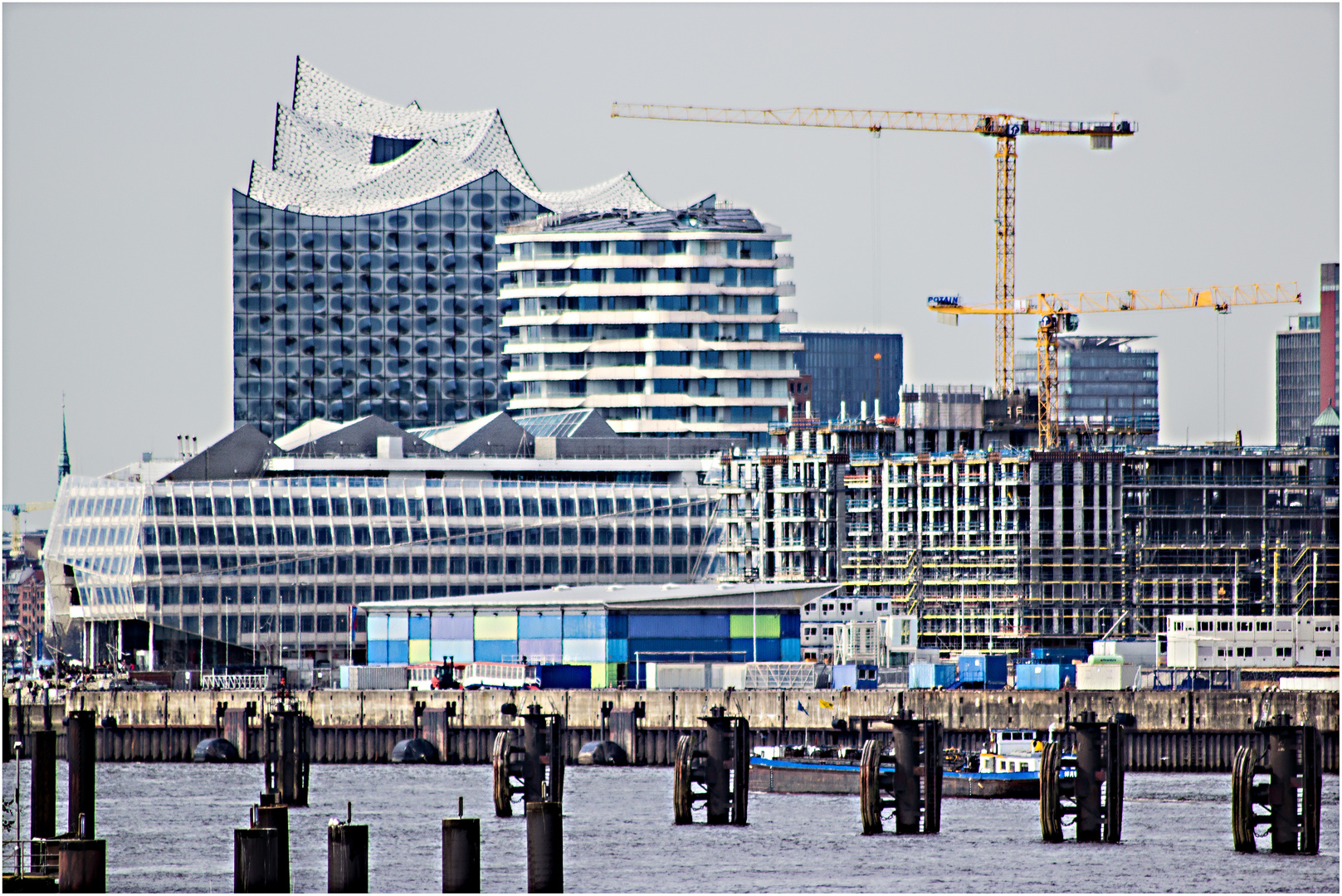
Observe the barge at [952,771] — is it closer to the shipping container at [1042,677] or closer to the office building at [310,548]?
the shipping container at [1042,677]

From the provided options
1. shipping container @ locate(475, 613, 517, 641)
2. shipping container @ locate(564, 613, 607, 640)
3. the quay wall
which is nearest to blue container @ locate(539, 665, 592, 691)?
shipping container @ locate(564, 613, 607, 640)

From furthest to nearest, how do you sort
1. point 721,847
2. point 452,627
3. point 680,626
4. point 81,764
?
1. point 452,627
2. point 680,626
3. point 721,847
4. point 81,764

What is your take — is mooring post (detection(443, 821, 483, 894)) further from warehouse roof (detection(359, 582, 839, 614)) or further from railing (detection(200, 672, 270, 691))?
warehouse roof (detection(359, 582, 839, 614))

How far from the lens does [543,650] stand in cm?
13662

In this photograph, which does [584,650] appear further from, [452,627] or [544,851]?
[544,851]

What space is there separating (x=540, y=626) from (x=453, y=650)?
531 centimetres

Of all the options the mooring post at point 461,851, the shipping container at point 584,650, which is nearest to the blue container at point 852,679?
the shipping container at point 584,650

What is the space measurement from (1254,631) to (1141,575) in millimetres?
18701

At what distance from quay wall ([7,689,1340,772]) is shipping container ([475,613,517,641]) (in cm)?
1918

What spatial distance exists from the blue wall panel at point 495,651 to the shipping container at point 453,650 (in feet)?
1.18

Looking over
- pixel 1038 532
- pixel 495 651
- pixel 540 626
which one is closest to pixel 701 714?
pixel 540 626

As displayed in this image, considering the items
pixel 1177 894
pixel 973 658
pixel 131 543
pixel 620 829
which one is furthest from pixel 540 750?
pixel 131 543

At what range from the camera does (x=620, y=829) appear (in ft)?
255

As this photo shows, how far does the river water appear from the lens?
66625 millimetres
